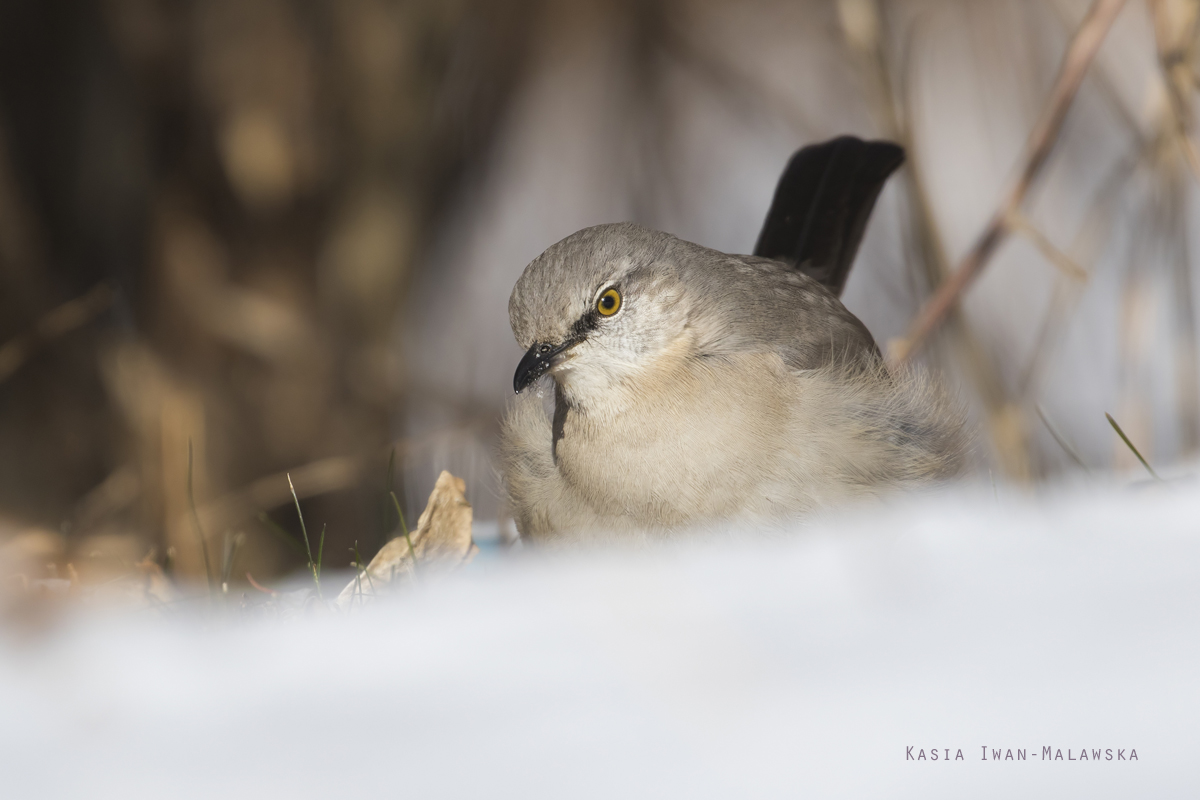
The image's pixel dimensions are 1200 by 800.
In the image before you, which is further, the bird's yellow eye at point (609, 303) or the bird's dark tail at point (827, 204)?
the bird's dark tail at point (827, 204)

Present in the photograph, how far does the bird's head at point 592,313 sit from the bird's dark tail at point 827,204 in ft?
2.90

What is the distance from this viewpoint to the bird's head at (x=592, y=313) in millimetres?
2209

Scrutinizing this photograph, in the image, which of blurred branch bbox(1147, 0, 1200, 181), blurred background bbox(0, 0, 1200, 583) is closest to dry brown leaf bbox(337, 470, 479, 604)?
blurred background bbox(0, 0, 1200, 583)

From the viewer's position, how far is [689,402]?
2146mm

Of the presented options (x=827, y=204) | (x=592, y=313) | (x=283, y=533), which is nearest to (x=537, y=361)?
(x=592, y=313)

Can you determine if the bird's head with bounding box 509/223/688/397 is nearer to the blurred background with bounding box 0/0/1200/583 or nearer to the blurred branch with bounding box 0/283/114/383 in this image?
the blurred background with bounding box 0/0/1200/583

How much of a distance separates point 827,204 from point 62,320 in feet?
12.6

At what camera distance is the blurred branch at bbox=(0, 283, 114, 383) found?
4.22 metres

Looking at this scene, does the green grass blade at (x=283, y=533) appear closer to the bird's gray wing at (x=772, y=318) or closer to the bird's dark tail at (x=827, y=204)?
the bird's gray wing at (x=772, y=318)

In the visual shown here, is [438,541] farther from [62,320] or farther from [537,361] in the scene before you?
[62,320]

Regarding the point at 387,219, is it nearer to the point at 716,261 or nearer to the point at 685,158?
the point at 685,158

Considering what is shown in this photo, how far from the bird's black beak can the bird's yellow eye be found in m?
0.10

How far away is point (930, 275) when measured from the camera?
3.69 metres

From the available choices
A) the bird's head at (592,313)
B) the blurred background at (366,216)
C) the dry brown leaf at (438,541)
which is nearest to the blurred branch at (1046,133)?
the bird's head at (592,313)
